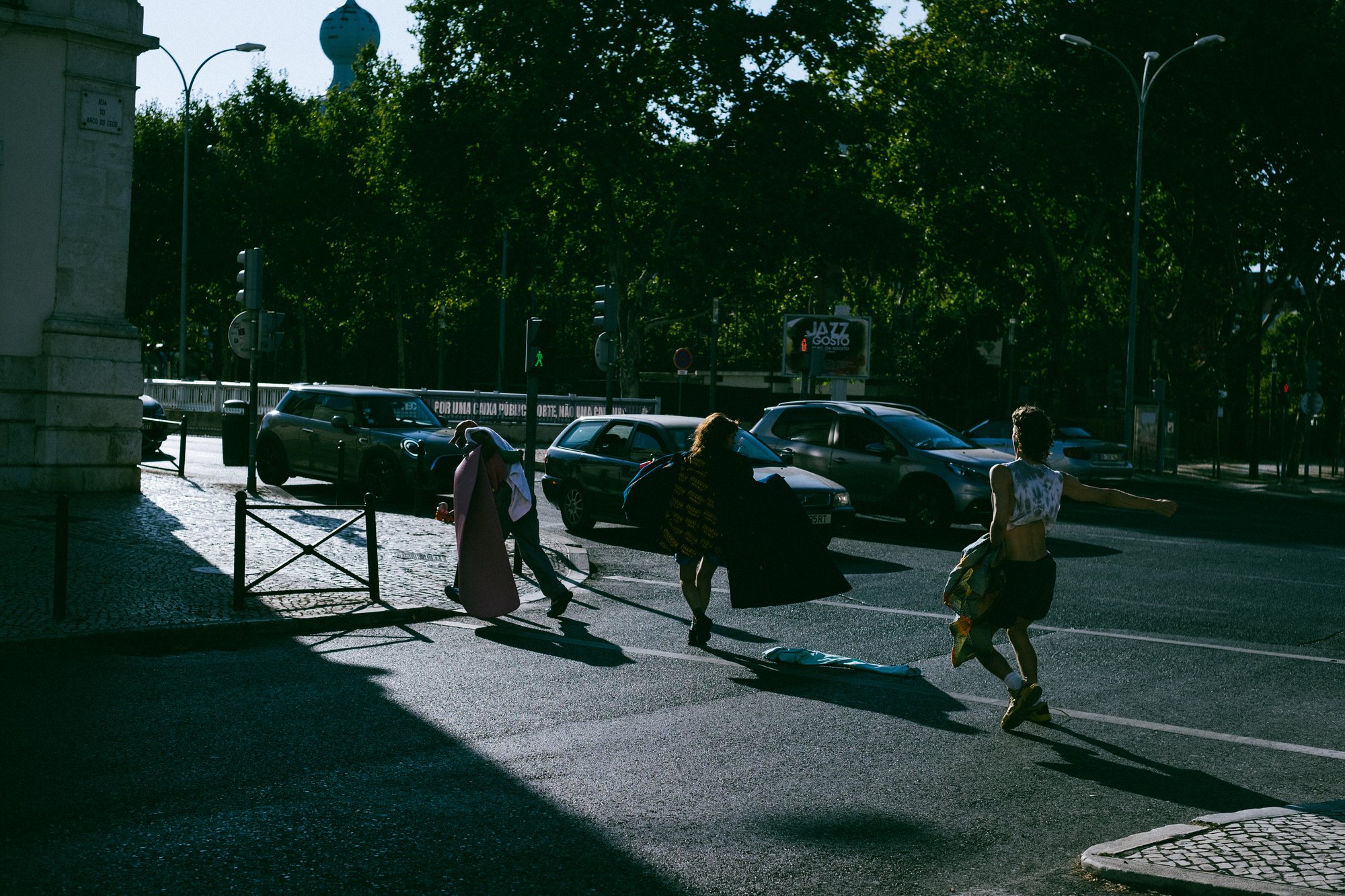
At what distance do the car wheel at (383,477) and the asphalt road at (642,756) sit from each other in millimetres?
9323

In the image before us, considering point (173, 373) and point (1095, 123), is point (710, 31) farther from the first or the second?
point (173, 373)

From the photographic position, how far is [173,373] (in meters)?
76.4

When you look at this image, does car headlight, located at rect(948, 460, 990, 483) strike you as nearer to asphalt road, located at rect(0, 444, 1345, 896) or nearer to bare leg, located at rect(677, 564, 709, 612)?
asphalt road, located at rect(0, 444, 1345, 896)

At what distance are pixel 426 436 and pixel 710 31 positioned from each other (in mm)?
18818

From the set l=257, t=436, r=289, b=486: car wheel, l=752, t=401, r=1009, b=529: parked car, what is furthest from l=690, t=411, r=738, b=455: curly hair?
l=257, t=436, r=289, b=486: car wheel

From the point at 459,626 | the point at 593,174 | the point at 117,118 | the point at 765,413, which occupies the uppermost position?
the point at 593,174

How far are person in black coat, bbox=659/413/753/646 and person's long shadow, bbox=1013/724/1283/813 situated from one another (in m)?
3.07

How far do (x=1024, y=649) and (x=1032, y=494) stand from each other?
0.82 meters

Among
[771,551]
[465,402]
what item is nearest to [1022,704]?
[771,551]

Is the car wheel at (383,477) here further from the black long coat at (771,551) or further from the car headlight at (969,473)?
the black long coat at (771,551)

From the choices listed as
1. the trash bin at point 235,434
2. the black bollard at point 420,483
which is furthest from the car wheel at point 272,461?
the black bollard at point 420,483

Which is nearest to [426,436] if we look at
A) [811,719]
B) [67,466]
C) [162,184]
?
[67,466]

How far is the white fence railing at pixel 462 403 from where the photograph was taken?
37.7 meters

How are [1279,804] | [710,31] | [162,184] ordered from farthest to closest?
[162,184] → [710,31] → [1279,804]
